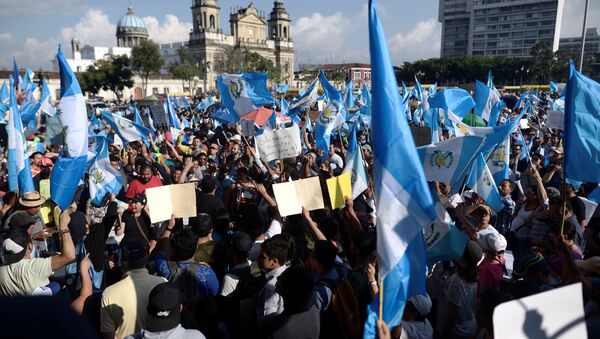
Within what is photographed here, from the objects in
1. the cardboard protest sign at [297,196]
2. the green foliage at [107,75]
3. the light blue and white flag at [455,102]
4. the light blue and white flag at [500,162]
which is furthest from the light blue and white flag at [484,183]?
the green foliage at [107,75]

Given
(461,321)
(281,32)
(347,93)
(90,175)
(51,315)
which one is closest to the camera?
(51,315)

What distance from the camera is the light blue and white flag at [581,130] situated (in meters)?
3.87

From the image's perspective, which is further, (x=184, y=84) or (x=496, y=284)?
(x=184, y=84)

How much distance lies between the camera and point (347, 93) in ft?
47.0

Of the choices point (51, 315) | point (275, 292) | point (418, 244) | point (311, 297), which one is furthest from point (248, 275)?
point (51, 315)

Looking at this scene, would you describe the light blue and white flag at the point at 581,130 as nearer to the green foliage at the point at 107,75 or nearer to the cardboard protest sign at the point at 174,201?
the cardboard protest sign at the point at 174,201

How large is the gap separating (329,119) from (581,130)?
5859mm

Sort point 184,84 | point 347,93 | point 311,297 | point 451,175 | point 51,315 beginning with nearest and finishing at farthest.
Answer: point 51,315 < point 311,297 < point 451,175 < point 347,93 < point 184,84

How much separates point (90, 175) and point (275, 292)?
4.15m

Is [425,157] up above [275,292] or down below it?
above

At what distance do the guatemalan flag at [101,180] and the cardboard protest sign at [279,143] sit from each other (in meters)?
2.11

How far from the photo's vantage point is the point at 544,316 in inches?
76.3

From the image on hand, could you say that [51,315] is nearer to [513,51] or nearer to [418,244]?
[418,244]

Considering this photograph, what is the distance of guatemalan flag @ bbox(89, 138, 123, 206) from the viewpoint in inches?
242
